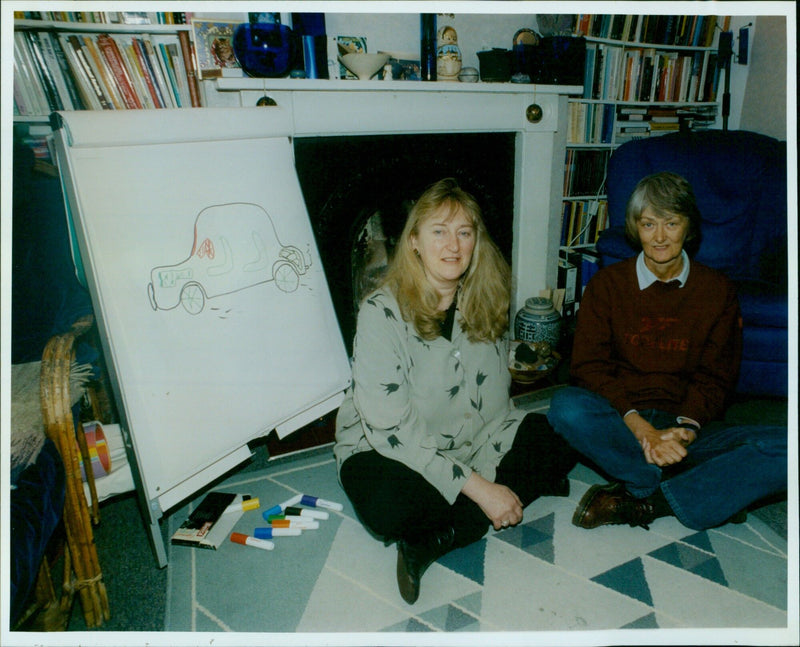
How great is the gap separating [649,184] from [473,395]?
0.74 metres

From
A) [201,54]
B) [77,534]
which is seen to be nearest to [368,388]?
[77,534]

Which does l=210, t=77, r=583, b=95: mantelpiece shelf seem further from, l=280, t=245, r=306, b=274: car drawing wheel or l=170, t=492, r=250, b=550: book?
l=170, t=492, r=250, b=550: book

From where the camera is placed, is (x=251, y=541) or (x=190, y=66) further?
(x=190, y=66)

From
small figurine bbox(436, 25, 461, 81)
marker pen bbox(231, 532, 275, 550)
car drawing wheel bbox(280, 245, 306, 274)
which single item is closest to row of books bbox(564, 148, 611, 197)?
small figurine bbox(436, 25, 461, 81)

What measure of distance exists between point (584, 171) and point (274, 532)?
2.16m

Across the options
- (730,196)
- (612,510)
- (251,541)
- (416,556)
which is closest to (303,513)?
(251,541)

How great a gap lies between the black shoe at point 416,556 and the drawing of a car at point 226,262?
73cm

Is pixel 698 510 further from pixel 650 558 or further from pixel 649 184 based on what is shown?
pixel 649 184

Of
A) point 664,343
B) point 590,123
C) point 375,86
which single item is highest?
point 375,86

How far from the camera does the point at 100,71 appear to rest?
4.94 feet

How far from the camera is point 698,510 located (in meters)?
1.24

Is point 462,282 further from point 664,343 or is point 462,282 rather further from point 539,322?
point 539,322

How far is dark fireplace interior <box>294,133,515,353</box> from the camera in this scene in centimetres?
184

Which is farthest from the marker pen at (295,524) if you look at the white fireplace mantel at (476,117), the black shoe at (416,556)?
the white fireplace mantel at (476,117)
